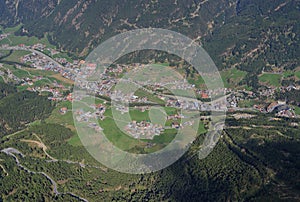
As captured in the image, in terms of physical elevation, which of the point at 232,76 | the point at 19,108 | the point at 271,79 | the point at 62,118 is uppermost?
the point at 232,76

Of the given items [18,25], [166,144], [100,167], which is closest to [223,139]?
[166,144]

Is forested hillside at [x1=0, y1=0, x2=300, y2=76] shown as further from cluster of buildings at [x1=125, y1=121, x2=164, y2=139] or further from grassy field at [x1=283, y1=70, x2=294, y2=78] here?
cluster of buildings at [x1=125, y1=121, x2=164, y2=139]

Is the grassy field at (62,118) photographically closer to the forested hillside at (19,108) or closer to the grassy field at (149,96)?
the forested hillside at (19,108)

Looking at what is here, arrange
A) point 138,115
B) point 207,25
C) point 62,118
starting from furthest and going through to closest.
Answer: point 207,25 → point 138,115 → point 62,118

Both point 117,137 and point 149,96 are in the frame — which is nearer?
point 117,137

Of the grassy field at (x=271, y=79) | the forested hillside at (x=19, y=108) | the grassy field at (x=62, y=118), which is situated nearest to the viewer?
the grassy field at (x=62, y=118)

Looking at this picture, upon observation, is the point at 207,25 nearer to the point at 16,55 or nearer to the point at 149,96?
the point at 149,96

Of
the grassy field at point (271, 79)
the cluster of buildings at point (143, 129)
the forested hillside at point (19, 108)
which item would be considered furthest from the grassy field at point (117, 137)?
the grassy field at point (271, 79)

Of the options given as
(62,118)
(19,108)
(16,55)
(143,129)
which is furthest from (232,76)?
(16,55)
